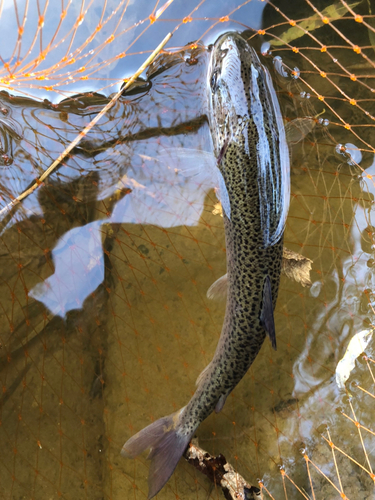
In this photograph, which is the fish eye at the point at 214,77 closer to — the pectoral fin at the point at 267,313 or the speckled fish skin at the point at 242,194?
the speckled fish skin at the point at 242,194

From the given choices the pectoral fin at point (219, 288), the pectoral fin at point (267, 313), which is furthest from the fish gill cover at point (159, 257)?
the pectoral fin at point (267, 313)

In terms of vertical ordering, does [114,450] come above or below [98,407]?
below

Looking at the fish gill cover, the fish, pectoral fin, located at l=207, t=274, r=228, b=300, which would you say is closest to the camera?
the fish

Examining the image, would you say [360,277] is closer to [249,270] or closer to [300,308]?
[300,308]

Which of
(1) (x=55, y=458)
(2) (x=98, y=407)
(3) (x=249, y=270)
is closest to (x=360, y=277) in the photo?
(3) (x=249, y=270)

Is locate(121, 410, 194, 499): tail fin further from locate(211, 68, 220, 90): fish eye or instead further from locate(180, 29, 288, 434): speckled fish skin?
locate(211, 68, 220, 90): fish eye

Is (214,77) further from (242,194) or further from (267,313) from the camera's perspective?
(267,313)

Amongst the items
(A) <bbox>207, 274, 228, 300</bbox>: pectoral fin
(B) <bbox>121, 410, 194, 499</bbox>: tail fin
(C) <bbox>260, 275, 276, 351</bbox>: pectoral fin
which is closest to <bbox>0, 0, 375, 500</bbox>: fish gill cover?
(B) <bbox>121, 410, 194, 499</bbox>: tail fin
